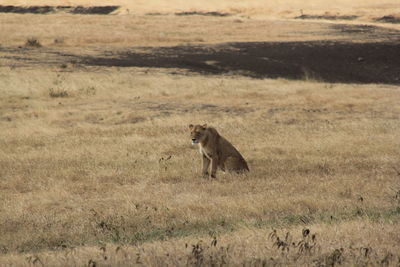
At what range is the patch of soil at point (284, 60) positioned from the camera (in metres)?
34.4

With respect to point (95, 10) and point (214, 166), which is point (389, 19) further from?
point (214, 166)

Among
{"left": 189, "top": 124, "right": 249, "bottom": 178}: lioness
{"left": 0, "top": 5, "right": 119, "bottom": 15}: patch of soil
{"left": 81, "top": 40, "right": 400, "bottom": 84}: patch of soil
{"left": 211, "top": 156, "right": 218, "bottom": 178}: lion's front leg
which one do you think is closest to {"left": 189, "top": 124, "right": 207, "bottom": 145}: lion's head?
{"left": 189, "top": 124, "right": 249, "bottom": 178}: lioness

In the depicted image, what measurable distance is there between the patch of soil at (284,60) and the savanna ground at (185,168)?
0.51m

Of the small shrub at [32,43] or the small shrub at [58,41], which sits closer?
the small shrub at [32,43]

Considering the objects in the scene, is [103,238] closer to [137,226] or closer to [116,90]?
[137,226]

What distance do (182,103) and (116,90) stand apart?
13.6 feet

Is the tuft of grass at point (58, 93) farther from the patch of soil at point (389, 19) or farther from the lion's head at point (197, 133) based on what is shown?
the patch of soil at point (389, 19)

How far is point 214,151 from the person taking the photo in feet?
44.0

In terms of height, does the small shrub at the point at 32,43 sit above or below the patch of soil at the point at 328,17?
above

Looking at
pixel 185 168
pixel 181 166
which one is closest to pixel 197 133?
pixel 185 168

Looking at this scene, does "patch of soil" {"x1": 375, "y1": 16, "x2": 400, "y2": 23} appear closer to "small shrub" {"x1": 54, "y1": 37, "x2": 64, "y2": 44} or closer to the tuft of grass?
"small shrub" {"x1": 54, "y1": 37, "x2": 64, "y2": 44}

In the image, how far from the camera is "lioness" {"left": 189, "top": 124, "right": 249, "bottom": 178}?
43.3ft

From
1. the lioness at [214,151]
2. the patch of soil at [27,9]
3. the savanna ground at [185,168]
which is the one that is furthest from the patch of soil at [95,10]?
the lioness at [214,151]

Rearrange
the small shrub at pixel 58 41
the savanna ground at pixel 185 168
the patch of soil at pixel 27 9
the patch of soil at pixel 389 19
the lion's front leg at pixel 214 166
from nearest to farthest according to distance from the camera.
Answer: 1. the savanna ground at pixel 185 168
2. the lion's front leg at pixel 214 166
3. the small shrub at pixel 58 41
4. the patch of soil at pixel 389 19
5. the patch of soil at pixel 27 9
